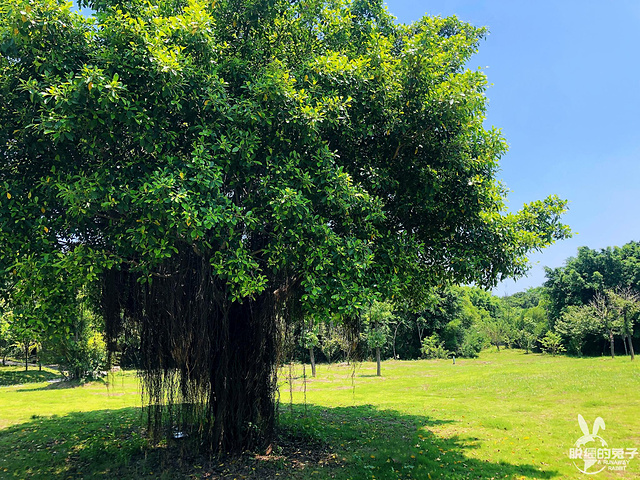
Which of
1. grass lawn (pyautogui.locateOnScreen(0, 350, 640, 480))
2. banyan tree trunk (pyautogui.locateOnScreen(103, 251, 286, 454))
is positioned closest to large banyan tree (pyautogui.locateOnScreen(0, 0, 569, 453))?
banyan tree trunk (pyautogui.locateOnScreen(103, 251, 286, 454))

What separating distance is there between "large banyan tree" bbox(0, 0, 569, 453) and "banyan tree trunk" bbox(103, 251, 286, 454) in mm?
39

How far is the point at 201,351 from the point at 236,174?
3.19 m

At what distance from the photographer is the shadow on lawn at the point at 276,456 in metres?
7.43

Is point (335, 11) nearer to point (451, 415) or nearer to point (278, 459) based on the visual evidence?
point (278, 459)

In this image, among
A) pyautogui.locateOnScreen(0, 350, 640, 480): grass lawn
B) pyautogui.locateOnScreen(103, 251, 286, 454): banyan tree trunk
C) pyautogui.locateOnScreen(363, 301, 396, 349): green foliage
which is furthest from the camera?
pyautogui.locateOnScreen(363, 301, 396, 349): green foliage

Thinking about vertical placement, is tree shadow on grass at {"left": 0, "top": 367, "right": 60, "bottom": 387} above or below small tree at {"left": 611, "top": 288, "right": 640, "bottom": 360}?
below

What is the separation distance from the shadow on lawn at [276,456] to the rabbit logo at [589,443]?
1.03 meters

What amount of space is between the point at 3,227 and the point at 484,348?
5443 centimetres

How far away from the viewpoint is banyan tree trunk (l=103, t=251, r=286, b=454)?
7.18m

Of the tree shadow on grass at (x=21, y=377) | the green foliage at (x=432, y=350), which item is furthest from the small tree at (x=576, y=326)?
the tree shadow on grass at (x=21, y=377)

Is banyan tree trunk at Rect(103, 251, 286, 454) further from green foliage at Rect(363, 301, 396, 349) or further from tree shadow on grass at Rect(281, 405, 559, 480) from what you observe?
green foliage at Rect(363, 301, 396, 349)

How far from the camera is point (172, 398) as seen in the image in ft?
25.2

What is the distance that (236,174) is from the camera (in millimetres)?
6352

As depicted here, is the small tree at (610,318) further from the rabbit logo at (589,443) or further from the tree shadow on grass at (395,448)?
the tree shadow on grass at (395,448)
